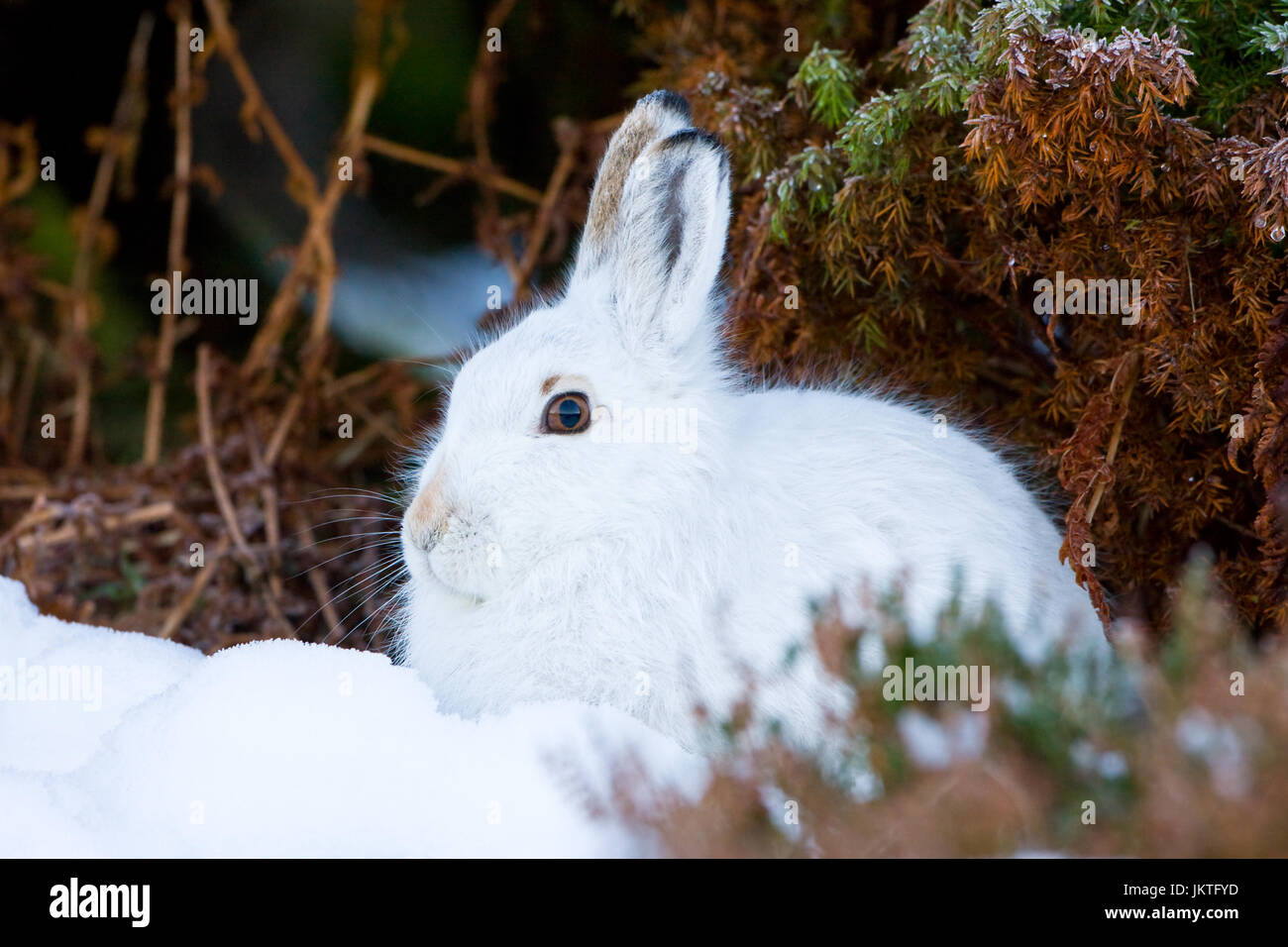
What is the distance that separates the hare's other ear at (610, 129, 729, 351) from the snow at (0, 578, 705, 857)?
0.91m

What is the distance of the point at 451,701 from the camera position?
113 inches

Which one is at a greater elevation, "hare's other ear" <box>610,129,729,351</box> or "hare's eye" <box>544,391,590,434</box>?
"hare's other ear" <box>610,129,729,351</box>

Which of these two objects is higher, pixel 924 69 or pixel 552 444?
pixel 924 69

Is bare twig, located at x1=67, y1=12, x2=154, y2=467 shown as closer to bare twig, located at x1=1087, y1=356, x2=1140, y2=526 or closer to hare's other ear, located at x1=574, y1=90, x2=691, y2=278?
hare's other ear, located at x1=574, y1=90, x2=691, y2=278

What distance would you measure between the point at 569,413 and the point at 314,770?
90 cm

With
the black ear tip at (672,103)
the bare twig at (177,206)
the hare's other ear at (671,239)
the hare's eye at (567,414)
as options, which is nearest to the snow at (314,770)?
the hare's eye at (567,414)

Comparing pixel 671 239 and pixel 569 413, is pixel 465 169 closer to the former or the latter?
Result: pixel 671 239

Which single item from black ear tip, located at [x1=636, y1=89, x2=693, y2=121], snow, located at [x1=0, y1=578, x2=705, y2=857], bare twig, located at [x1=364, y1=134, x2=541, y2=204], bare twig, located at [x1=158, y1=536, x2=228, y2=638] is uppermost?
bare twig, located at [x1=364, y1=134, x2=541, y2=204]

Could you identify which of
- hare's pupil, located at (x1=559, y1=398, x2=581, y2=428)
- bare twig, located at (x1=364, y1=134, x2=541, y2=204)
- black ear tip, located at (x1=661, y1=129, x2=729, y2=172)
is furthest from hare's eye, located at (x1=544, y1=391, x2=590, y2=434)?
bare twig, located at (x1=364, y1=134, x2=541, y2=204)

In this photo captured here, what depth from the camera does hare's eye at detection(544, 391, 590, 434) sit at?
282 centimetres
